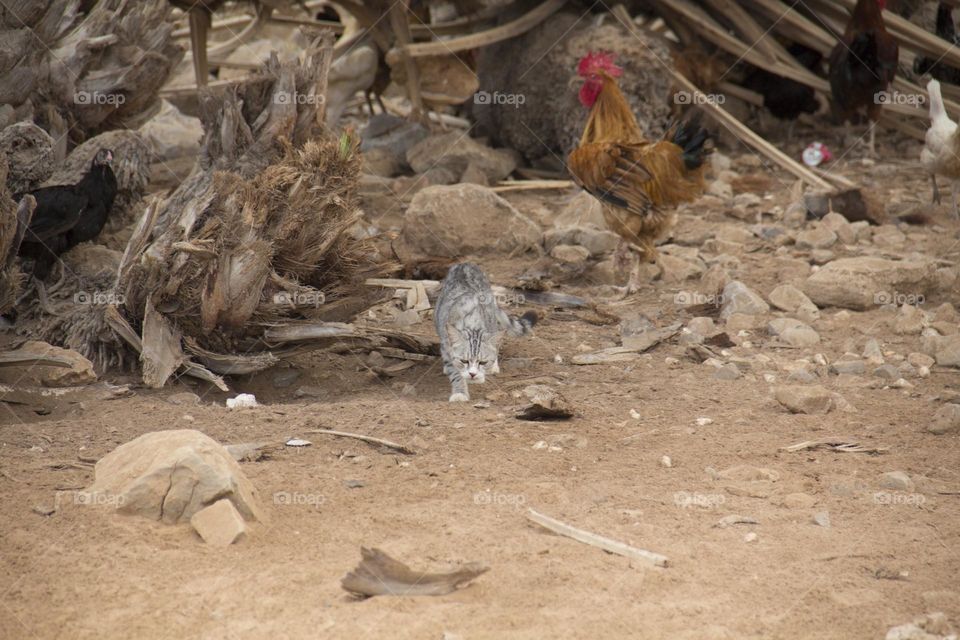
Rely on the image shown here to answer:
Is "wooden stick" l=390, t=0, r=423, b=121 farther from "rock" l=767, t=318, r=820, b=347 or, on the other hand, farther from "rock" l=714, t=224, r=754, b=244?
"rock" l=767, t=318, r=820, b=347

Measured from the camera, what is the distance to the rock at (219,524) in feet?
13.4

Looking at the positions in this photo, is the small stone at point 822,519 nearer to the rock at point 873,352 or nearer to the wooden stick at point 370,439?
the wooden stick at point 370,439

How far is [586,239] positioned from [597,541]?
5418 millimetres

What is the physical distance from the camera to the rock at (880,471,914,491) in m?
4.83

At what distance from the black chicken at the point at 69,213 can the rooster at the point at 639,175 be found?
12.4 feet

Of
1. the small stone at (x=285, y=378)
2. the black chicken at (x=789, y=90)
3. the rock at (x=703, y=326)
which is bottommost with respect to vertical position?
the small stone at (x=285, y=378)

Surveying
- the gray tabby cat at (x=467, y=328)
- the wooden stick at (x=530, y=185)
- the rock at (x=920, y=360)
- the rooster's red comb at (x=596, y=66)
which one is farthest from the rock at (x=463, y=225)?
the rock at (x=920, y=360)

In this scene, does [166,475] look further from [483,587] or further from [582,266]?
[582,266]

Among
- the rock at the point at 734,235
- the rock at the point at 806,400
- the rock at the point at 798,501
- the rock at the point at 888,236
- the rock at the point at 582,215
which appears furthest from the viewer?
the rock at the point at 734,235

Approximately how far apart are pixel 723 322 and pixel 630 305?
832mm

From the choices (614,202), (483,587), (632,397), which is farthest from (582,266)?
(483,587)

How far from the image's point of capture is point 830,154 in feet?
41.3

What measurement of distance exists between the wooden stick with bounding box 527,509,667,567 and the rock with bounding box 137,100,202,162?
8945 millimetres

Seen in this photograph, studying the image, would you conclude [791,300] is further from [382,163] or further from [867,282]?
[382,163]
